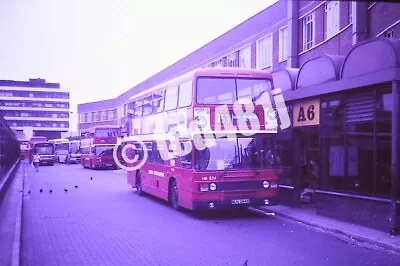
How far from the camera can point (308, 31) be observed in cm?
2283

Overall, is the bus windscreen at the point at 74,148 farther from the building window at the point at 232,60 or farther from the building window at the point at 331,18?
the building window at the point at 331,18

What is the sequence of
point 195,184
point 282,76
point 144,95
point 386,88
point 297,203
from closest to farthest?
point 386,88 → point 195,184 → point 297,203 → point 282,76 → point 144,95

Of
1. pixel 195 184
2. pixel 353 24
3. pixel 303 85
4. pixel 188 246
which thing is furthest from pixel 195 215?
pixel 353 24

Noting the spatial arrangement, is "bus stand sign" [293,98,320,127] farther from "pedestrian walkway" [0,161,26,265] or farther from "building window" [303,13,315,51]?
"building window" [303,13,315,51]

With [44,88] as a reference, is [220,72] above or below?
below

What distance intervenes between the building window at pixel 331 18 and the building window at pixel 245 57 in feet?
33.6

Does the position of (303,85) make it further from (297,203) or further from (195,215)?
(195,215)

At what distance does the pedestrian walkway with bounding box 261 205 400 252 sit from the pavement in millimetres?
162

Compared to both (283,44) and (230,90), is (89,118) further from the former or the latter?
(230,90)

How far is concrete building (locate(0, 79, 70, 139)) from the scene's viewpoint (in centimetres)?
10069

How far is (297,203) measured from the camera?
548 inches

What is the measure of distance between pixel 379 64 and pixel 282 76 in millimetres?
5188

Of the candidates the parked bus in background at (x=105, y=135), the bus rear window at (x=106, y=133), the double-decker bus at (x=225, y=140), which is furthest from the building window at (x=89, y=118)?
the double-decker bus at (x=225, y=140)

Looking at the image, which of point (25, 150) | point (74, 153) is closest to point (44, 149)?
point (74, 153)
